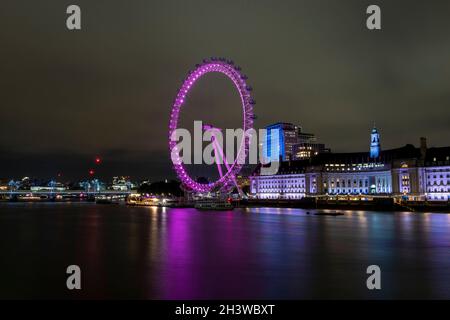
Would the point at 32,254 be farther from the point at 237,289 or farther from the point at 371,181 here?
the point at 371,181

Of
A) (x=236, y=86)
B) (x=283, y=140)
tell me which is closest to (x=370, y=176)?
(x=236, y=86)

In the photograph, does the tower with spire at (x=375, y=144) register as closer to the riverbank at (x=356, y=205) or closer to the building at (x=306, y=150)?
the riverbank at (x=356, y=205)

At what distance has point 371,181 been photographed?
10544 centimetres

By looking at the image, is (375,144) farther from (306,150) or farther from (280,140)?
(280,140)

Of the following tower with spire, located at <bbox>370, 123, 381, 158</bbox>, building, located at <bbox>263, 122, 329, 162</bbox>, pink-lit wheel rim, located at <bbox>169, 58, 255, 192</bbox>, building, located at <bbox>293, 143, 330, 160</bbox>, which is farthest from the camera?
building, located at <bbox>263, 122, 329, 162</bbox>

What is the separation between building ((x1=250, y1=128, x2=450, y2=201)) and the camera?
9181cm

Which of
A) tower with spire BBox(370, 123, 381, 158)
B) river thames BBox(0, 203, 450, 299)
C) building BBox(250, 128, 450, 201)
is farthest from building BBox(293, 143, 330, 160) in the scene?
river thames BBox(0, 203, 450, 299)

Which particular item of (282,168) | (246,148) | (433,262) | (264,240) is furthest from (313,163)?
(433,262)

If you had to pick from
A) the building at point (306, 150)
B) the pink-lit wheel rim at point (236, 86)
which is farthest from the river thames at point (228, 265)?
the building at point (306, 150)

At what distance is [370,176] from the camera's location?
106m

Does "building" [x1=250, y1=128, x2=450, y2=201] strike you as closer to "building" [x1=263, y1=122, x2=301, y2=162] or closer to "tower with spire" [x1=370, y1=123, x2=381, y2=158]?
"tower with spire" [x1=370, y1=123, x2=381, y2=158]

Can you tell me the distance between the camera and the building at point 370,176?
91.8 m

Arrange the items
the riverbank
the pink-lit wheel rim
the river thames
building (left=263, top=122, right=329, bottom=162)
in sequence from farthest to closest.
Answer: building (left=263, top=122, right=329, bottom=162) < the riverbank < the pink-lit wheel rim < the river thames

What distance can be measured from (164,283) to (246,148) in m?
46.8
